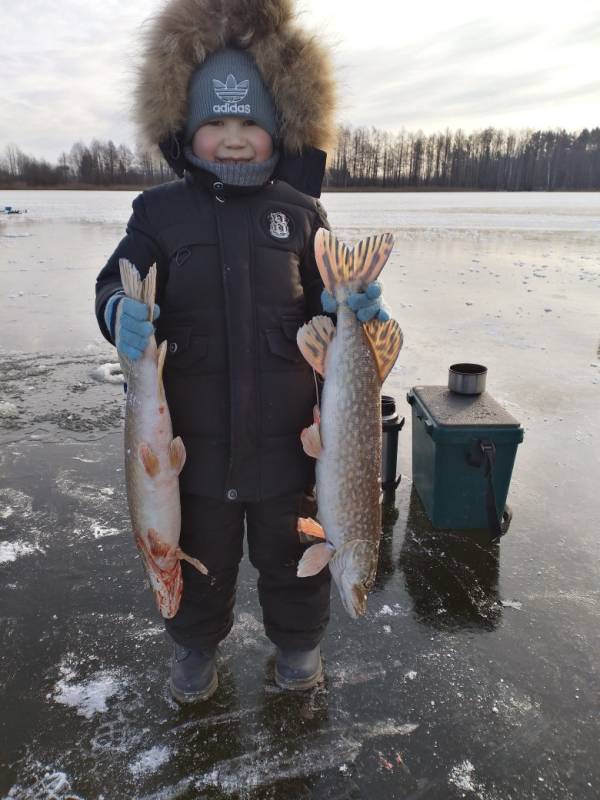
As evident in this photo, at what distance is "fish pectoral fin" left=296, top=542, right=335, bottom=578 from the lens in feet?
7.13

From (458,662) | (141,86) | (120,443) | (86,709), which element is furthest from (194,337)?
(120,443)

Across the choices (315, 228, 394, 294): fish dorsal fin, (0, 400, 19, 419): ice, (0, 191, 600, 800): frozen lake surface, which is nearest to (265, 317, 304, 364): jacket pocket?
(315, 228, 394, 294): fish dorsal fin

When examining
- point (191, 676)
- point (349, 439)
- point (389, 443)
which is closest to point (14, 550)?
point (191, 676)

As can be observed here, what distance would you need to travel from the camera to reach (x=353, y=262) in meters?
2.05

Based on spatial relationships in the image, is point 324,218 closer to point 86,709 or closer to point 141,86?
point 141,86

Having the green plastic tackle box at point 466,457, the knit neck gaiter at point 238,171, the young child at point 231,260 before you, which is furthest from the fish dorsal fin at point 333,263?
the green plastic tackle box at point 466,457

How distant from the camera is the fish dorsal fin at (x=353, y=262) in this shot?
80.1 inches

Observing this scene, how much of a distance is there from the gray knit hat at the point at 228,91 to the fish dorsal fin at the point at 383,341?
930 millimetres

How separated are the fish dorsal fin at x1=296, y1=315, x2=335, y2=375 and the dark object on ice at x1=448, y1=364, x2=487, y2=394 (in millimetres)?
1846

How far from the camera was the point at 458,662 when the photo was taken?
8.41ft

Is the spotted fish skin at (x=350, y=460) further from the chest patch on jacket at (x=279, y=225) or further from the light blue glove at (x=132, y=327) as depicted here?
the light blue glove at (x=132, y=327)

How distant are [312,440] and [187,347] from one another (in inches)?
23.2

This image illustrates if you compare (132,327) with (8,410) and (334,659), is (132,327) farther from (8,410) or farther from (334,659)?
(8,410)

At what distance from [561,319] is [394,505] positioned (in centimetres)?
617
